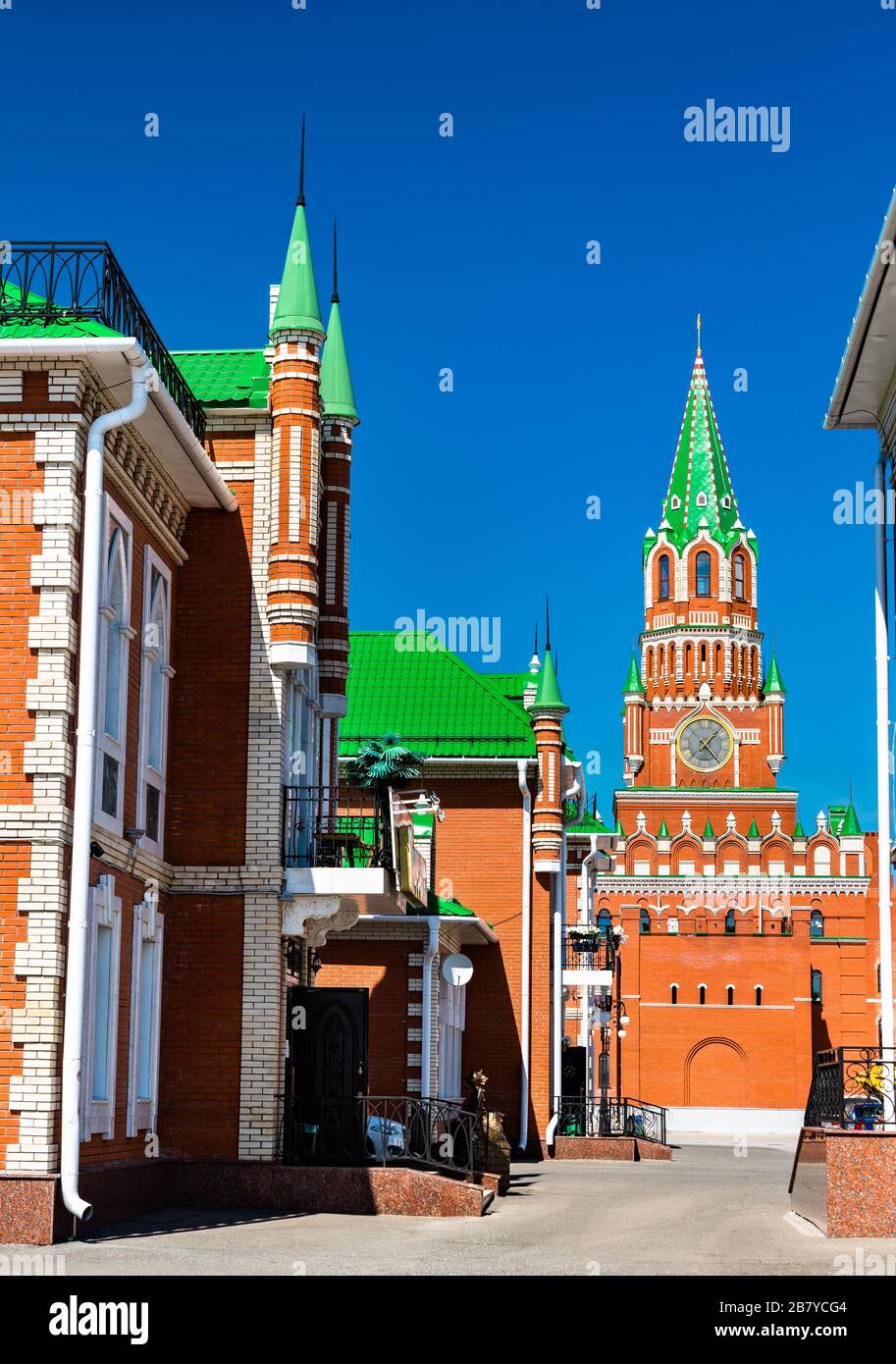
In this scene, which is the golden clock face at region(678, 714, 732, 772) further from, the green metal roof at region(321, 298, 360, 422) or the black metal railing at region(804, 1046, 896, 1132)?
the black metal railing at region(804, 1046, 896, 1132)

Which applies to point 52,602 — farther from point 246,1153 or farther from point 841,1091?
point 841,1091

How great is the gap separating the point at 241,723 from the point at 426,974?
9.07 metres

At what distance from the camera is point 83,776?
49.8 feet

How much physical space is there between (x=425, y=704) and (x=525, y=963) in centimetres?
572

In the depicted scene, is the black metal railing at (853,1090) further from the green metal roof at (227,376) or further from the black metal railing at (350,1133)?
the green metal roof at (227,376)

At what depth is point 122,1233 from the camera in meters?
15.4

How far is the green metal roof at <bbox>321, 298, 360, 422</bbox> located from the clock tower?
9149cm

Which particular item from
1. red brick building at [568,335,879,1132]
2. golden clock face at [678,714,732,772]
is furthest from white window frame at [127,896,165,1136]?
golden clock face at [678,714,732,772]

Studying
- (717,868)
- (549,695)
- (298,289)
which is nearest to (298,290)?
(298,289)

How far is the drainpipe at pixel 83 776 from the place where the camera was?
14.7 metres

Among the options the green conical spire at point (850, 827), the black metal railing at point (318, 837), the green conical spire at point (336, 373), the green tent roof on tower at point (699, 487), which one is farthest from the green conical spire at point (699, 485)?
the black metal railing at point (318, 837)

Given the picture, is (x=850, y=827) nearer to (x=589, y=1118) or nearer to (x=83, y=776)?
(x=589, y=1118)

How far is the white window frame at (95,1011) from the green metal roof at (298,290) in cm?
684

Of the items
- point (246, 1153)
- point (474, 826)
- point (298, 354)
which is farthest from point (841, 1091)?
point (474, 826)
